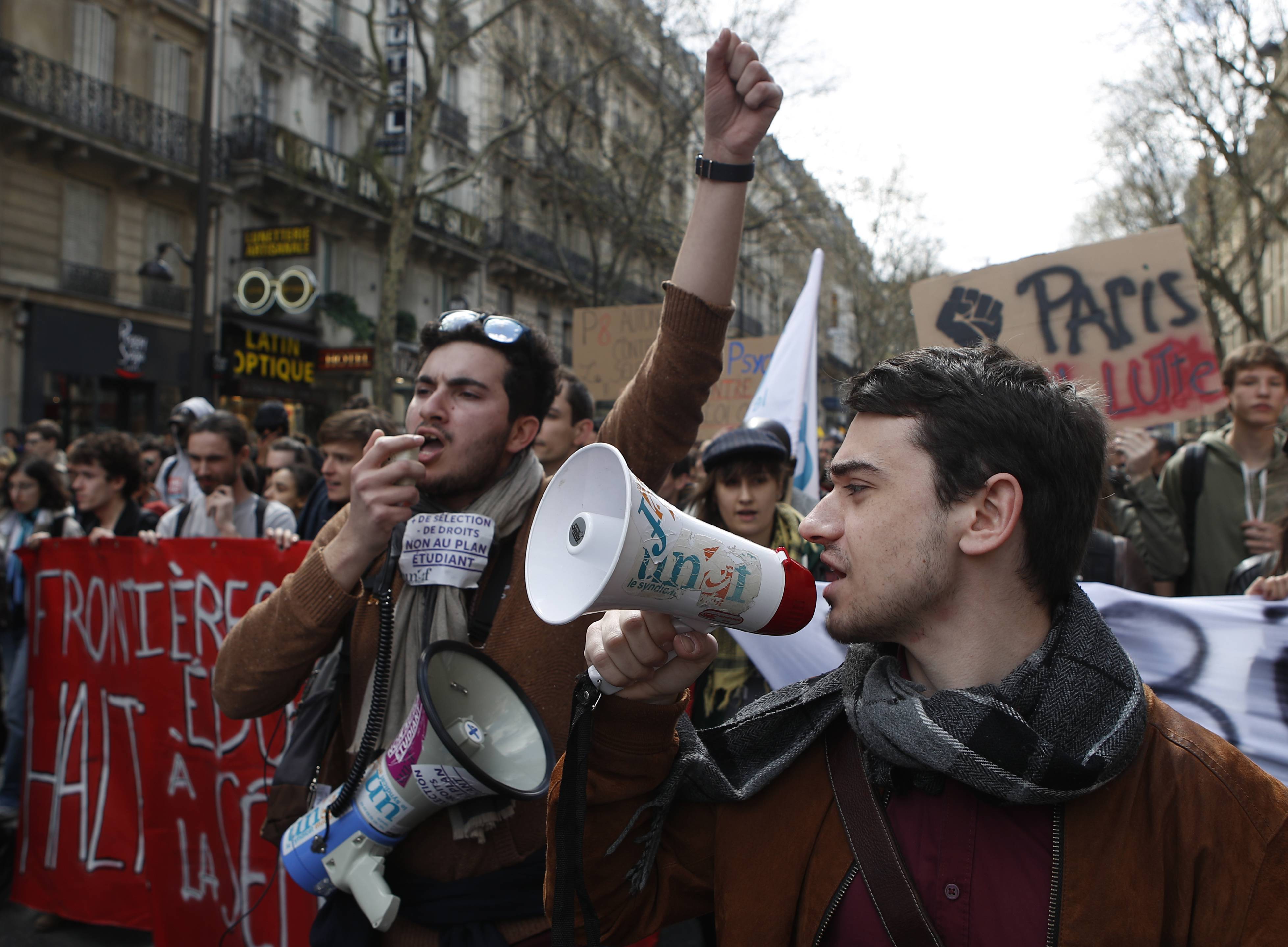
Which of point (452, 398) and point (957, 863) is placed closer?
point (957, 863)

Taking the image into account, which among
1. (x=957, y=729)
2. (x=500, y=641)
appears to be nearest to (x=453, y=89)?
(x=500, y=641)

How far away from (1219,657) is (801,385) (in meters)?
2.99

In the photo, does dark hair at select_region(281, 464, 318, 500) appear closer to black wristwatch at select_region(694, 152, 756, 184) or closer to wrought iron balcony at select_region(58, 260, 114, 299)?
black wristwatch at select_region(694, 152, 756, 184)

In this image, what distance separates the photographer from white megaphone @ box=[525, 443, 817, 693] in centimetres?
116

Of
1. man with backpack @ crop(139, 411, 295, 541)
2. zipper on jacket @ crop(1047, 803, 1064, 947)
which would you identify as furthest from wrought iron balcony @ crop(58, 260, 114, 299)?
zipper on jacket @ crop(1047, 803, 1064, 947)

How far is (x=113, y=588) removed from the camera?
3.80 m

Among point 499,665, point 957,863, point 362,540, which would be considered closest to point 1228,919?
point 957,863

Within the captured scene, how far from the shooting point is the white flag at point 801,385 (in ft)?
16.5

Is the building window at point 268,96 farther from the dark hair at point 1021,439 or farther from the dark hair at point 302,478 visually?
the dark hair at point 1021,439

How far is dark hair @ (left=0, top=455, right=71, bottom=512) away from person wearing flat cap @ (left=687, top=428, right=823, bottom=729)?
4019 mm

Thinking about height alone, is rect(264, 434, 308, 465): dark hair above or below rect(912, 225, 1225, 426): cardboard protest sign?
below

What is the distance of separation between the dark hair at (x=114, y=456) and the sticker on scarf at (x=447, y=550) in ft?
11.3

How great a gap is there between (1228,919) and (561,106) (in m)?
25.8

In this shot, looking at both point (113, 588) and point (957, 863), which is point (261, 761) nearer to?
point (113, 588)
